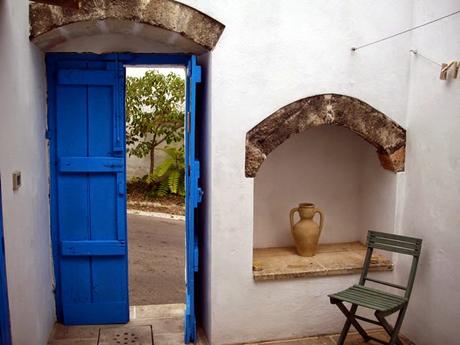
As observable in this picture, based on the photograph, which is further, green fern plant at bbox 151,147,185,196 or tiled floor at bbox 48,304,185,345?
green fern plant at bbox 151,147,185,196

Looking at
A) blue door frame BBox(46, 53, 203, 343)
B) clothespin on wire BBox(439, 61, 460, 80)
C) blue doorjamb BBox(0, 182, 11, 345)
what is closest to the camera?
blue doorjamb BBox(0, 182, 11, 345)

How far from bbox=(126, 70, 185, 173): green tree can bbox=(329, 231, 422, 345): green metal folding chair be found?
18.5 ft

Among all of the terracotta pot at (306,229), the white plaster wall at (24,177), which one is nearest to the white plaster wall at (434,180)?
the terracotta pot at (306,229)

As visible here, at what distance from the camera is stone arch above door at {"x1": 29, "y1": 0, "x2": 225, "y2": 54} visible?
324 centimetres

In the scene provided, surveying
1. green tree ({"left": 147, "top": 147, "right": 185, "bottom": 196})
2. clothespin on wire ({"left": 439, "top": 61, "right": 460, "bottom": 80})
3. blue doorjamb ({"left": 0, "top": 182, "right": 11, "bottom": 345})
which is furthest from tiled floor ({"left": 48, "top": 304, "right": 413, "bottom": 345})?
green tree ({"left": 147, "top": 147, "right": 185, "bottom": 196})

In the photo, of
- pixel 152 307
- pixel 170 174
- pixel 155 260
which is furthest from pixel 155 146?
pixel 152 307

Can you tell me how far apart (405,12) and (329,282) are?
84.7 inches

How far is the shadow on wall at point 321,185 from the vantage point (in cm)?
434

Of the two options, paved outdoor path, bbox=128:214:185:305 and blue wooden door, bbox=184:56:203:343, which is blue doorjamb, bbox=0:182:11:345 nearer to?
blue wooden door, bbox=184:56:203:343

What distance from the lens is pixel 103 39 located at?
3834mm

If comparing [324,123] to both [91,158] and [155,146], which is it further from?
[155,146]

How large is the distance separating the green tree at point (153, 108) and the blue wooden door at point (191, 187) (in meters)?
5.05

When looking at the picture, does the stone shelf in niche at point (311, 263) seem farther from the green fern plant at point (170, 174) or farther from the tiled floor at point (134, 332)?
the green fern plant at point (170, 174)

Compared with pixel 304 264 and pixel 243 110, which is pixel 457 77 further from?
pixel 304 264
